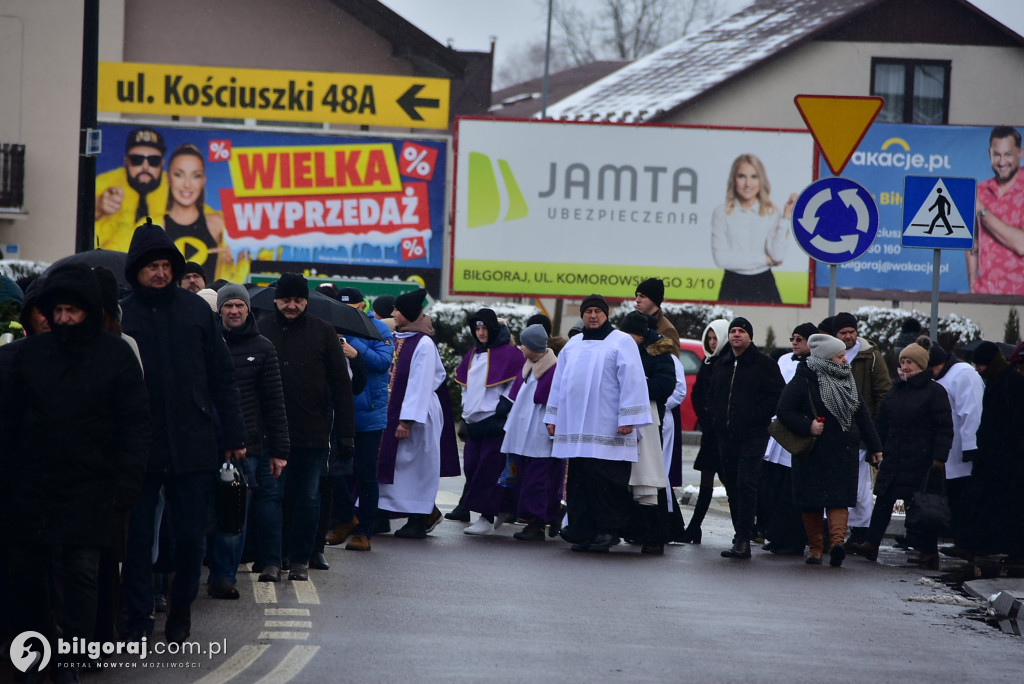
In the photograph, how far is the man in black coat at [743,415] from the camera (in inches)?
492

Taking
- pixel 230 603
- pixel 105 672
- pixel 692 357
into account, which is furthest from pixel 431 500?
pixel 692 357

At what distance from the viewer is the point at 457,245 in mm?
27172

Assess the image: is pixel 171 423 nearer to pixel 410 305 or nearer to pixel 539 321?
pixel 410 305

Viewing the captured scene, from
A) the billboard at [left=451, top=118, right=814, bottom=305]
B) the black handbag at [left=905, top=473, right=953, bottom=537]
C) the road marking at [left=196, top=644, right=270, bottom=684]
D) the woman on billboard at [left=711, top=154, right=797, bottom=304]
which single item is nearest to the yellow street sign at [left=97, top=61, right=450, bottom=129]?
the billboard at [left=451, top=118, right=814, bottom=305]

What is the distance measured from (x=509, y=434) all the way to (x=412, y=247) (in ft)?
48.6

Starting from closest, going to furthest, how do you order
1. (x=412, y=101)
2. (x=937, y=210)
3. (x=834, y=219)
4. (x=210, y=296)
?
1. (x=210, y=296)
2. (x=834, y=219)
3. (x=937, y=210)
4. (x=412, y=101)

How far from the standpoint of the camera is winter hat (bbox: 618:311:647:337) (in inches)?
494

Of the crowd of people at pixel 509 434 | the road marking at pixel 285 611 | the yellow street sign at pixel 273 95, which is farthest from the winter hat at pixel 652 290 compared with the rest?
the yellow street sign at pixel 273 95

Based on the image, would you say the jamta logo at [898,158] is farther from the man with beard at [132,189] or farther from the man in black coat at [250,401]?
the man in black coat at [250,401]

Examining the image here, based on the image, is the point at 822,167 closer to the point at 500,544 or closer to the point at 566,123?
the point at 566,123

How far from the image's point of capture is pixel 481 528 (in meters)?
13.4

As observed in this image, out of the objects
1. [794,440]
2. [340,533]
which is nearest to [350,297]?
[340,533]

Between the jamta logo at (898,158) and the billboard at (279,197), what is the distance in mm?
7888

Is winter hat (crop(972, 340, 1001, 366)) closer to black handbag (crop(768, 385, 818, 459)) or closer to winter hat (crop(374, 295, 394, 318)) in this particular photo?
black handbag (crop(768, 385, 818, 459))
